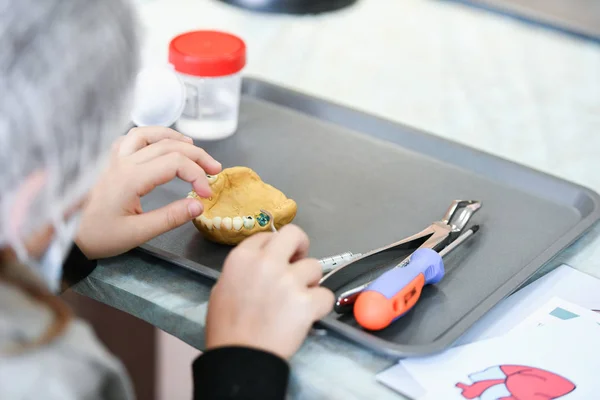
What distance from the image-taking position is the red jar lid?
2.84ft

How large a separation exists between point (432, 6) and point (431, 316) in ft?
2.76

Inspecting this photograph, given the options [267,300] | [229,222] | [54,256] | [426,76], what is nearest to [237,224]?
[229,222]

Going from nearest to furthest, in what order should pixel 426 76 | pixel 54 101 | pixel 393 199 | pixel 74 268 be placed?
pixel 54 101 < pixel 74 268 < pixel 393 199 < pixel 426 76

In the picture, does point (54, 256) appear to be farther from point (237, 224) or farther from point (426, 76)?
point (426, 76)

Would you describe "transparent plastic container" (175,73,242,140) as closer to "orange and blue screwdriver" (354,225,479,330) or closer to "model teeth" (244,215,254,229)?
"model teeth" (244,215,254,229)

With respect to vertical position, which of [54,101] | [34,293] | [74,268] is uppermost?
[54,101]

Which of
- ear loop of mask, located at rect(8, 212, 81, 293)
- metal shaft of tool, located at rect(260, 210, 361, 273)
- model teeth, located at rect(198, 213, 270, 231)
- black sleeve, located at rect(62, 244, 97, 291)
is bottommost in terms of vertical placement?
black sleeve, located at rect(62, 244, 97, 291)

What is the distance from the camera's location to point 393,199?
32.2 inches

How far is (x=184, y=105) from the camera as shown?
2.95 ft

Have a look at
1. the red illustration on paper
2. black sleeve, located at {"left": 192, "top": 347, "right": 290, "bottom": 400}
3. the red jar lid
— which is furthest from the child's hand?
the red jar lid

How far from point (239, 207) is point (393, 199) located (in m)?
0.16

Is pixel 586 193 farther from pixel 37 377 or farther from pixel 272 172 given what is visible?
pixel 37 377

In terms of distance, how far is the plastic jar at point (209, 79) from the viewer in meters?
0.87

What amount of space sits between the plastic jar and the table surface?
0.12 meters
